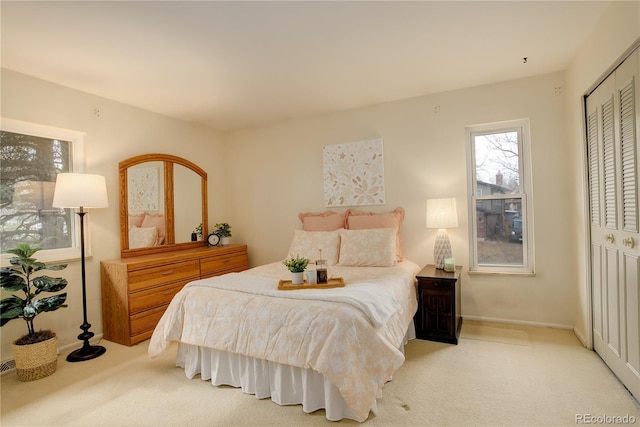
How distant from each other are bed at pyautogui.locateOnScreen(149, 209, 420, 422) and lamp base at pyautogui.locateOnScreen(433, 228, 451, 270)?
650 mm

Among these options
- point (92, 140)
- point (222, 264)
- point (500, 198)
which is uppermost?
point (92, 140)

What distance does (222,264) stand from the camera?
13.4 feet

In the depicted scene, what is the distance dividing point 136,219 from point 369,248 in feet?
8.67

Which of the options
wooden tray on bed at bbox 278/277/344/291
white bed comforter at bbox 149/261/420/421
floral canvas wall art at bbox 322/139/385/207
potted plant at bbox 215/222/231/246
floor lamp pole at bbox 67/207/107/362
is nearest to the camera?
white bed comforter at bbox 149/261/420/421

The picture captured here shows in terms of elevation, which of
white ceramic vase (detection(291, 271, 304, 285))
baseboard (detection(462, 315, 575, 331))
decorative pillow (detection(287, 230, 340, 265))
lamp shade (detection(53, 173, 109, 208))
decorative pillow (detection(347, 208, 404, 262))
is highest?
lamp shade (detection(53, 173, 109, 208))

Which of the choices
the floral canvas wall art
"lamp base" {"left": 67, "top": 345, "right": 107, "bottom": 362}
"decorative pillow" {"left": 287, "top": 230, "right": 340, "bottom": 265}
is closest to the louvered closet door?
the floral canvas wall art

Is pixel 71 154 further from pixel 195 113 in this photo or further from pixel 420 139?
pixel 420 139

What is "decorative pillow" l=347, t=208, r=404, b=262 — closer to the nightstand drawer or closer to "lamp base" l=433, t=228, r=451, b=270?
"lamp base" l=433, t=228, r=451, b=270

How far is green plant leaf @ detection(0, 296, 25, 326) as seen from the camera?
231 centimetres

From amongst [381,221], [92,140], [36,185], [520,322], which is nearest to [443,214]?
[381,221]

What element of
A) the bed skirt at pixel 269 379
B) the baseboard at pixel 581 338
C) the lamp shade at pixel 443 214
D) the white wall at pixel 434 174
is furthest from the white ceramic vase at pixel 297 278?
the baseboard at pixel 581 338

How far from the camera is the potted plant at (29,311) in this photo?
238 centimetres

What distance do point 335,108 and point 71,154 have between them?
9.37 ft

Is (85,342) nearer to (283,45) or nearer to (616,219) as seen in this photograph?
(283,45)
